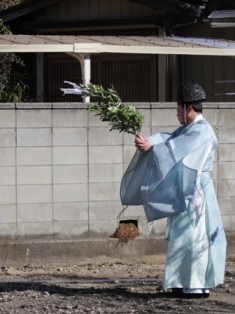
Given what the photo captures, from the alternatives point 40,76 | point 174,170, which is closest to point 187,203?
point 174,170

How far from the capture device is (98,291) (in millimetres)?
7676

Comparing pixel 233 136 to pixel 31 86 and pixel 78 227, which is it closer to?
pixel 78 227

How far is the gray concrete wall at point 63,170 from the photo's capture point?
9.05 metres

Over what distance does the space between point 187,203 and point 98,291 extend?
4.20ft

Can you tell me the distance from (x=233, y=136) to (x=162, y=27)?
453 centimetres

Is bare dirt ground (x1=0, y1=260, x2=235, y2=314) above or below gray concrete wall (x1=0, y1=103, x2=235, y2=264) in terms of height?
below

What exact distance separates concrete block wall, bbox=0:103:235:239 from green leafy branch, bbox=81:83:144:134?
73.0 inches

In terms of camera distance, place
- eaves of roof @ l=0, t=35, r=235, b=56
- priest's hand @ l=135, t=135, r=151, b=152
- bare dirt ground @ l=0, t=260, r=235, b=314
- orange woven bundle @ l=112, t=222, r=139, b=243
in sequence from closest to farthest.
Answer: bare dirt ground @ l=0, t=260, r=235, b=314, priest's hand @ l=135, t=135, r=151, b=152, orange woven bundle @ l=112, t=222, r=139, b=243, eaves of roof @ l=0, t=35, r=235, b=56

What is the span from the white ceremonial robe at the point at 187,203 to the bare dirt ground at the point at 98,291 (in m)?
0.27

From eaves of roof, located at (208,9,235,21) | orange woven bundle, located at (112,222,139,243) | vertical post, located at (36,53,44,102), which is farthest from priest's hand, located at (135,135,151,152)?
vertical post, located at (36,53,44,102)

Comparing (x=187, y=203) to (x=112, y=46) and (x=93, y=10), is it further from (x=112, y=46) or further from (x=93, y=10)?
(x=93, y=10)

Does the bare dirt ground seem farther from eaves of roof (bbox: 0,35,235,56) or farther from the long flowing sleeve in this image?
eaves of roof (bbox: 0,35,235,56)

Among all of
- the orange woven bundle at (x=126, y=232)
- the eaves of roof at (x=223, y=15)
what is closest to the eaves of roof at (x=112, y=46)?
the eaves of roof at (x=223, y=15)

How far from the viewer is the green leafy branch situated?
7.09 meters
